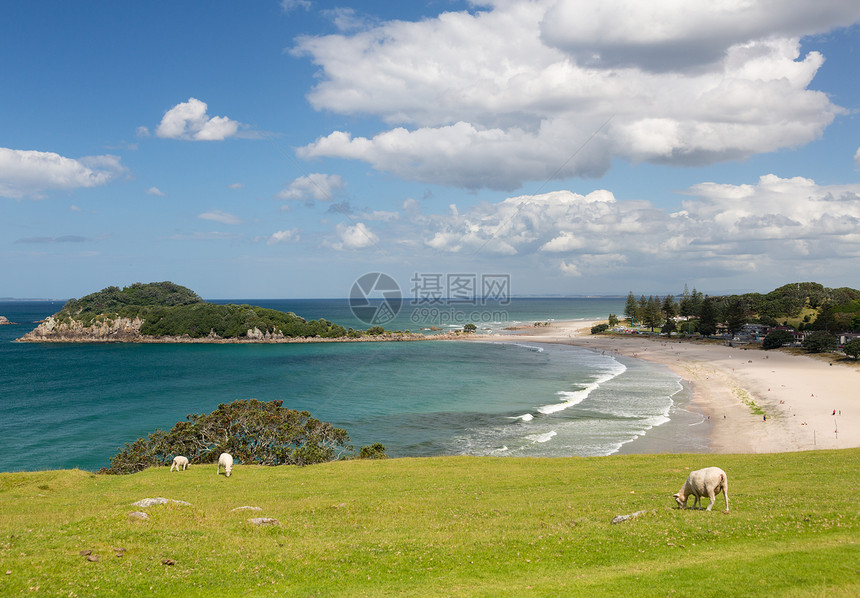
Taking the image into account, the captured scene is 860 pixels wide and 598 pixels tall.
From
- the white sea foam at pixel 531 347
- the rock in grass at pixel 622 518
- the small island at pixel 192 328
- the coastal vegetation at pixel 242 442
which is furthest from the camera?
the small island at pixel 192 328

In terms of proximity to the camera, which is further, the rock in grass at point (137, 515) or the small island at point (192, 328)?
the small island at point (192, 328)

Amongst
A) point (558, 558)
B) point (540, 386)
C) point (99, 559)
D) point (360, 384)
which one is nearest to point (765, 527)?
point (558, 558)

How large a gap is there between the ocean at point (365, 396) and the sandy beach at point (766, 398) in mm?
5036

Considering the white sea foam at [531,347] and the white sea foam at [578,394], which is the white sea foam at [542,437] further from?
the white sea foam at [531,347]

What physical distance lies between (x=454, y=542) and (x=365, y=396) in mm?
60327

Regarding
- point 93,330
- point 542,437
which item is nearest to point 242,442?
point 542,437

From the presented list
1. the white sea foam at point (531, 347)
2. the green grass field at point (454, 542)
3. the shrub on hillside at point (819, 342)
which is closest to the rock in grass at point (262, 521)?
the green grass field at point (454, 542)

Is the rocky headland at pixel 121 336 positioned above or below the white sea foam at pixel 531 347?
above

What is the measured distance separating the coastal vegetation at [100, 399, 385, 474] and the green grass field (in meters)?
13.0

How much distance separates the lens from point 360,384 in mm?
84000

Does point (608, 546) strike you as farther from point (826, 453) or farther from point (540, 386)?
point (540, 386)

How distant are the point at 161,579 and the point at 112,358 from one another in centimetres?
12966

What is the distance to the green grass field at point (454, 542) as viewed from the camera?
11.6m

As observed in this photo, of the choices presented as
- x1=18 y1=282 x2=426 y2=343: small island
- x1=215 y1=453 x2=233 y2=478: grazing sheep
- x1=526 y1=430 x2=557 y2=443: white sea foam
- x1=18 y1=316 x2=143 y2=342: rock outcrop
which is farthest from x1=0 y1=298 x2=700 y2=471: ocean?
x1=18 y1=316 x2=143 y2=342: rock outcrop
